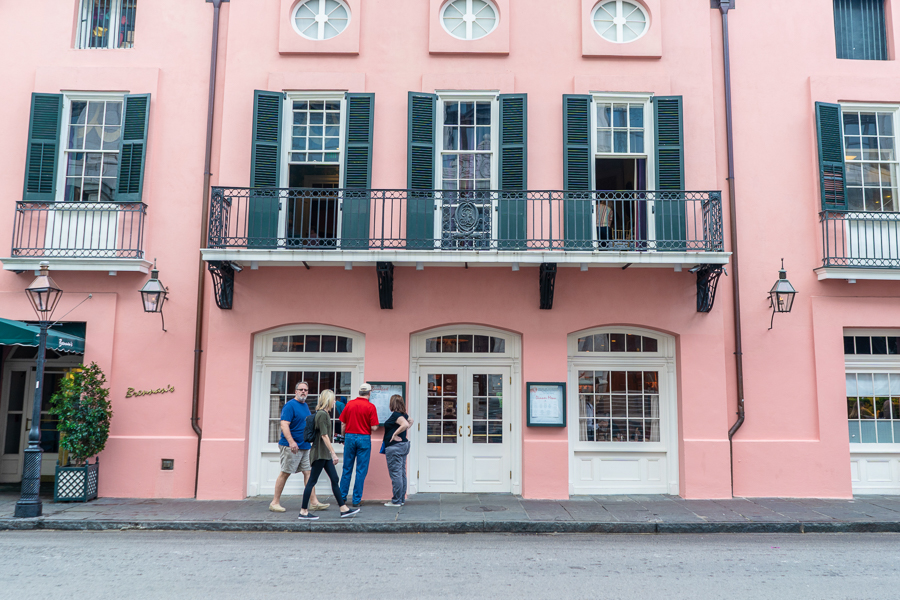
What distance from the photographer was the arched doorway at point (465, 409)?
1048 centimetres

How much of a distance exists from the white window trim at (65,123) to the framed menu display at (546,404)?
7.77 metres

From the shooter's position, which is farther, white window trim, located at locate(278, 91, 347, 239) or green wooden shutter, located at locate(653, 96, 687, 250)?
white window trim, located at locate(278, 91, 347, 239)

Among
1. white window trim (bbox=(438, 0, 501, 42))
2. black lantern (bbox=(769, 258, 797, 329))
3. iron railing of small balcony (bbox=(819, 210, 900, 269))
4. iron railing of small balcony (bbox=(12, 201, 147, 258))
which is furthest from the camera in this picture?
white window trim (bbox=(438, 0, 501, 42))

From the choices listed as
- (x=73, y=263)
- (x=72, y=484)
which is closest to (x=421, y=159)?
(x=73, y=263)

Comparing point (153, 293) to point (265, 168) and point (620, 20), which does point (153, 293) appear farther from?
point (620, 20)

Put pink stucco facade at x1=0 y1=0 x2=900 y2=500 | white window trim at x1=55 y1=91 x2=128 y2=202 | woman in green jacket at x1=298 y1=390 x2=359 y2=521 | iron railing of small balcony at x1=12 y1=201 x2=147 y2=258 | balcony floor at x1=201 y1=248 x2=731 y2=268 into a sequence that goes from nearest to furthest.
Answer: woman in green jacket at x1=298 y1=390 x2=359 y2=521
balcony floor at x1=201 y1=248 x2=731 y2=268
pink stucco facade at x1=0 y1=0 x2=900 y2=500
iron railing of small balcony at x1=12 y1=201 x2=147 y2=258
white window trim at x1=55 y1=91 x2=128 y2=202

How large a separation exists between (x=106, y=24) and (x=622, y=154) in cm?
912

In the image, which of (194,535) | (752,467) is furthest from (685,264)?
(194,535)

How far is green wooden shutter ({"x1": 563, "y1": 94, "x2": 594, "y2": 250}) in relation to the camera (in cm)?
1024

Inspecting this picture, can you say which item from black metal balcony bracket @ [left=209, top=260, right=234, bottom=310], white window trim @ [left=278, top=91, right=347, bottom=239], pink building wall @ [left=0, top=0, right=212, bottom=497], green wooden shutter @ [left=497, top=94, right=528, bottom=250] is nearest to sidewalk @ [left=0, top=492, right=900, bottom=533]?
pink building wall @ [left=0, top=0, right=212, bottom=497]

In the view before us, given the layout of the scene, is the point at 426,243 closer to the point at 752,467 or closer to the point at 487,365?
the point at 487,365

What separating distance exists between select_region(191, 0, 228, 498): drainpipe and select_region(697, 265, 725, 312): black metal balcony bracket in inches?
311

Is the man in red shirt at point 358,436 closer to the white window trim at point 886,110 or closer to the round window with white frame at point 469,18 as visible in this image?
the round window with white frame at point 469,18

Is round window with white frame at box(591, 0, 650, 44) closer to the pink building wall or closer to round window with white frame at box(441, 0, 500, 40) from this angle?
round window with white frame at box(441, 0, 500, 40)
